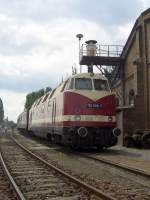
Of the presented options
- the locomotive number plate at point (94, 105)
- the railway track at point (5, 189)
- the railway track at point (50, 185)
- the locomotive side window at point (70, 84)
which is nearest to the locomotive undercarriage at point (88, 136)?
the locomotive number plate at point (94, 105)

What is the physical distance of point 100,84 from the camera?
21.5 meters

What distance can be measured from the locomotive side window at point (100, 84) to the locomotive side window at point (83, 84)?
301 millimetres

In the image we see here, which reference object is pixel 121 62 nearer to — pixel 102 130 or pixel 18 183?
pixel 102 130

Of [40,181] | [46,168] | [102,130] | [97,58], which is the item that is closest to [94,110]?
[102,130]

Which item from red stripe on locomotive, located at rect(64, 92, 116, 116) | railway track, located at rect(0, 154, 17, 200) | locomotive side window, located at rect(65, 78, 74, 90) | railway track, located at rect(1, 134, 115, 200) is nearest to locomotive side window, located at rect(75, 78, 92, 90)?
locomotive side window, located at rect(65, 78, 74, 90)

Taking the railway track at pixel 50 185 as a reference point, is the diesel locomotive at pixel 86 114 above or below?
above

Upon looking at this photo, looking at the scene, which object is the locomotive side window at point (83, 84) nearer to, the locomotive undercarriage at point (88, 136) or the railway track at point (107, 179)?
the locomotive undercarriage at point (88, 136)

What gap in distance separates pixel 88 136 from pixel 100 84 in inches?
113

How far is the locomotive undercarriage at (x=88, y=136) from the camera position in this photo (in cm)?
1998

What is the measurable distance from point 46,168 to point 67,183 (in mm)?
3554

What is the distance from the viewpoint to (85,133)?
1988cm

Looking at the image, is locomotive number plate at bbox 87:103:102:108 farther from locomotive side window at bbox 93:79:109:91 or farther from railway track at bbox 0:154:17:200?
railway track at bbox 0:154:17:200

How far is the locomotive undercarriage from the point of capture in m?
20.0

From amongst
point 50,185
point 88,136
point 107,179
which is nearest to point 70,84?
point 88,136
